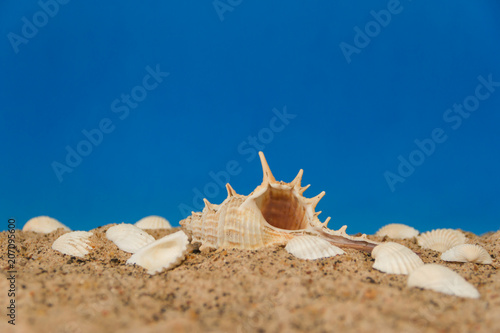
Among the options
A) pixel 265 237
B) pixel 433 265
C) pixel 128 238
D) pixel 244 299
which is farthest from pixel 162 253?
pixel 433 265

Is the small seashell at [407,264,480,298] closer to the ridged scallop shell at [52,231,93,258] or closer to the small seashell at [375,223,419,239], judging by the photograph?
the ridged scallop shell at [52,231,93,258]

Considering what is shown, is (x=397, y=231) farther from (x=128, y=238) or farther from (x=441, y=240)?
(x=128, y=238)

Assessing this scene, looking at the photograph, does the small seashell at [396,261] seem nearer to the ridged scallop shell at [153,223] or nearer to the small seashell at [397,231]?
the small seashell at [397,231]

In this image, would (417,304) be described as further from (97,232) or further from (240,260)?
(97,232)

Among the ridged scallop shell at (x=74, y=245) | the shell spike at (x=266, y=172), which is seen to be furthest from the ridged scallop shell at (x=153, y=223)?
the shell spike at (x=266, y=172)

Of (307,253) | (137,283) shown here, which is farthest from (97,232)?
(307,253)
